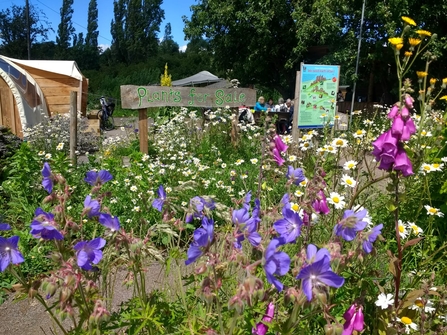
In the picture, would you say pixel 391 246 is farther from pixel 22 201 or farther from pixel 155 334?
pixel 22 201

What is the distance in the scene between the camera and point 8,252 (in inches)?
43.7

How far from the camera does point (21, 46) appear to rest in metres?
41.5

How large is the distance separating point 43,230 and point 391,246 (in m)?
2.67

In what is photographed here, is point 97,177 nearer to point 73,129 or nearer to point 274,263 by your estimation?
point 274,263

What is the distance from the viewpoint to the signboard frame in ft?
22.7

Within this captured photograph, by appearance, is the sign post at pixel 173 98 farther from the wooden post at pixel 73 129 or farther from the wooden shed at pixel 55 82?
the wooden shed at pixel 55 82

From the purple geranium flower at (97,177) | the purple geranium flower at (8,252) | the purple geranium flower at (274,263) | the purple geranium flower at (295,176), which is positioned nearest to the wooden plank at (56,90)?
the purple geranium flower at (97,177)

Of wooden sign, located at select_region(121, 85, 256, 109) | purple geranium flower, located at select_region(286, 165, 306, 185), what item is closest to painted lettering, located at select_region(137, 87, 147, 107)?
wooden sign, located at select_region(121, 85, 256, 109)

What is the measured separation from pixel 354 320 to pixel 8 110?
1034cm

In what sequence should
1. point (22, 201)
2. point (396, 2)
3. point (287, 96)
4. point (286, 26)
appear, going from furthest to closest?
point (287, 96)
point (286, 26)
point (396, 2)
point (22, 201)

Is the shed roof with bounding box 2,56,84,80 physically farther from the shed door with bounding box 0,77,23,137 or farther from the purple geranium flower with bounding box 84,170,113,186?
the purple geranium flower with bounding box 84,170,113,186

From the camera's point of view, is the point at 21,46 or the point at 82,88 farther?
the point at 21,46

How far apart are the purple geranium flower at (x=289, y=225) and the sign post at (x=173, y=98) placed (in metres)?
5.33

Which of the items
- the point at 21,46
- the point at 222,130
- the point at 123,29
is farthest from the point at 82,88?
the point at 123,29
